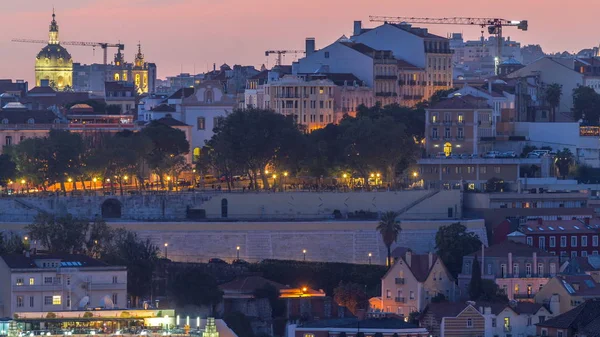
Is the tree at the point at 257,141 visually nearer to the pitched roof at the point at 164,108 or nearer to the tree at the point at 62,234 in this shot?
the tree at the point at 62,234

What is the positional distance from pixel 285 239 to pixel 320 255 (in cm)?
186

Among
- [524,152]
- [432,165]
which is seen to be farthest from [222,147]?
[524,152]

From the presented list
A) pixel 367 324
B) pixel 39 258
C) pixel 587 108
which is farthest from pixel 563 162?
pixel 367 324

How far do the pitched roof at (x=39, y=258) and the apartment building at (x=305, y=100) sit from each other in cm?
4831

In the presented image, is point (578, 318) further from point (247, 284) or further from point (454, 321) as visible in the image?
point (247, 284)

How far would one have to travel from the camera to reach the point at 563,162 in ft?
390

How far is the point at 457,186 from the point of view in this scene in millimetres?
110750

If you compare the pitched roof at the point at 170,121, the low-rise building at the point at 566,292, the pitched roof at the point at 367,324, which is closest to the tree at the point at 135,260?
the pitched roof at the point at 367,324

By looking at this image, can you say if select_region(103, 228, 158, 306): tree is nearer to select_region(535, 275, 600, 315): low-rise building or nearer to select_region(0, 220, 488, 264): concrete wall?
select_region(0, 220, 488, 264): concrete wall

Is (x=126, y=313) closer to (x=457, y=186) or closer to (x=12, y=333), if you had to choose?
(x=12, y=333)

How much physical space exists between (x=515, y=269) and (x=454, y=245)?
19.0 feet

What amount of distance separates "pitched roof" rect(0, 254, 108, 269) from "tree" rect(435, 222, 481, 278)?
17.9 meters

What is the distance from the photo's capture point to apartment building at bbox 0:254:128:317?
76.8m

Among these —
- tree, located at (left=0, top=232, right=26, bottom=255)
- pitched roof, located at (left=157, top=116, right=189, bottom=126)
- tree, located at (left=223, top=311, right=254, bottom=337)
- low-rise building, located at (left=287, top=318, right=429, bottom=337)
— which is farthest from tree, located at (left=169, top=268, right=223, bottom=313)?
pitched roof, located at (left=157, top=116, right=189, bottom=126)
